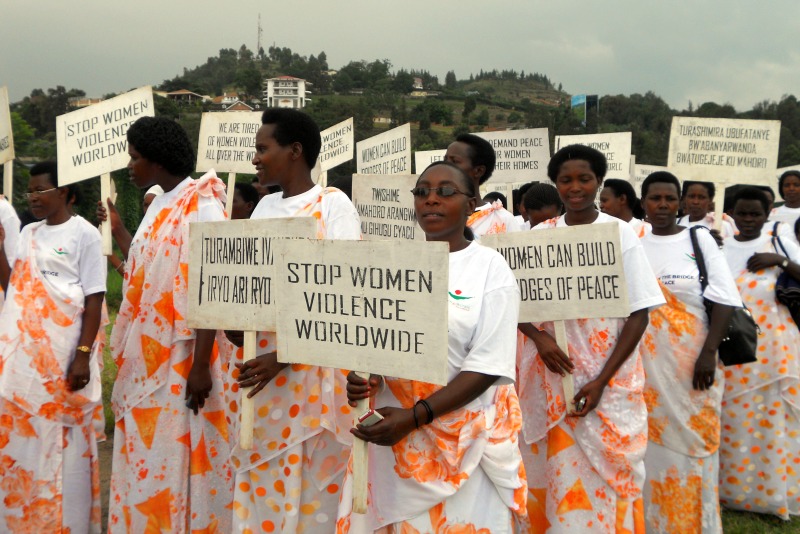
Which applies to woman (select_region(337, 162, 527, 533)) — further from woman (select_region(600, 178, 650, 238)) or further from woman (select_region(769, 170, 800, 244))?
woman (select_region(769, 170, 800, 244))

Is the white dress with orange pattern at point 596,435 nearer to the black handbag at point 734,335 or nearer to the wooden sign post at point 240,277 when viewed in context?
the black handbag at point 734,335

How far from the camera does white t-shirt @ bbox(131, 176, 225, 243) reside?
4102 mm

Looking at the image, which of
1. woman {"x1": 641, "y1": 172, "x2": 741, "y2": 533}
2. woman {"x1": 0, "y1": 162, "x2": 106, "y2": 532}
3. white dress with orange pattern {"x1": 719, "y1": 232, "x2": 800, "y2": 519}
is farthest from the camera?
Result: white dress with orange pattern {"x1": 719, "y1": 232, "x2": 800, "y2": 519}

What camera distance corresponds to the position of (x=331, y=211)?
142 inches

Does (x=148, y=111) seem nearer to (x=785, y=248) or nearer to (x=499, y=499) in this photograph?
(x=499, y=499)

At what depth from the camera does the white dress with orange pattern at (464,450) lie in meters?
2.75

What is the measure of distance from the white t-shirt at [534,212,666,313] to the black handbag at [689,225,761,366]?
3.39 feet

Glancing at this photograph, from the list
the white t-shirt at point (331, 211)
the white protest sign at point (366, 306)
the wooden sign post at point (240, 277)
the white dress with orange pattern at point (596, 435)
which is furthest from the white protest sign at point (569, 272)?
the white protest sign at point (366, 306)

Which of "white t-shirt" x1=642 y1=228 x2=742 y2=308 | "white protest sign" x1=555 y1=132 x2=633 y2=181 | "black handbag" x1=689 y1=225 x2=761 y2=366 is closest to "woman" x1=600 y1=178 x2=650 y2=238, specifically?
"white t-shirt" x1=642 y1=228 x2=742 y2=308

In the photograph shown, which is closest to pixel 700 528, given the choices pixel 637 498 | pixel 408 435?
pixel 637 498

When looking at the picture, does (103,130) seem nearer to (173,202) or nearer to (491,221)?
(173,202)

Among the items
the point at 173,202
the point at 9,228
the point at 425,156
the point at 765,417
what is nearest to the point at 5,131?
the point at 9,228

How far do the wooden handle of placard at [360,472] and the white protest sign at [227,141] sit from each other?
4.98 meters

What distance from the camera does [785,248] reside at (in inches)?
230
